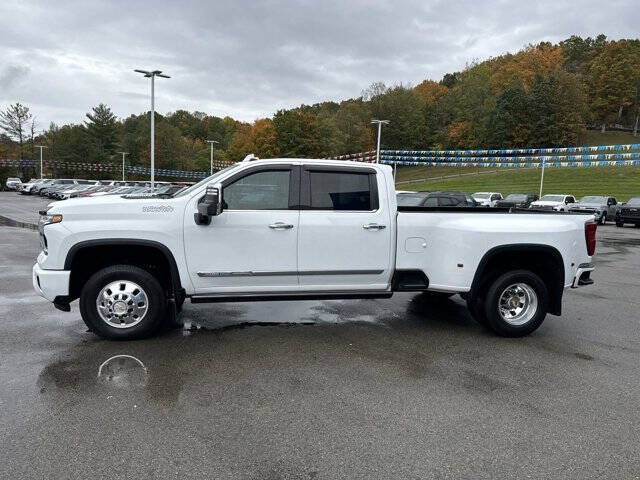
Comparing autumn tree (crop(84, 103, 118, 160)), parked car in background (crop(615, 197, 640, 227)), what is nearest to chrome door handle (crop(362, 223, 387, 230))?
parked car in background (crop(615, 197, 640, 227))

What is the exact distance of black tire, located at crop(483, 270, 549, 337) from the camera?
18.9 ft

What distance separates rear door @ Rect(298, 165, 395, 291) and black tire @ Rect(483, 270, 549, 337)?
1.26m

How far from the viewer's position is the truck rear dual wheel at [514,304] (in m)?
5.76

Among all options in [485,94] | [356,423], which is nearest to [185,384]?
[356,423]

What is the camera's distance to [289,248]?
5352mm

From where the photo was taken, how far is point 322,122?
268ft

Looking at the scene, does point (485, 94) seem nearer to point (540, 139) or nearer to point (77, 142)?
point (540, 139)

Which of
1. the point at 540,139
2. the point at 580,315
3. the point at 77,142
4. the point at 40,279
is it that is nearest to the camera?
the point at 40,279

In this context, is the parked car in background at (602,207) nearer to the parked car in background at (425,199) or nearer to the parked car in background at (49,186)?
the parked car in background at (425,199)

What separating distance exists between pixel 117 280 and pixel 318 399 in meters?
2.61

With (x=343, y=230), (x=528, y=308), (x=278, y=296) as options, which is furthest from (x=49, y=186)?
(x=528, y=308)

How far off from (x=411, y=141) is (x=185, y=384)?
9539cm

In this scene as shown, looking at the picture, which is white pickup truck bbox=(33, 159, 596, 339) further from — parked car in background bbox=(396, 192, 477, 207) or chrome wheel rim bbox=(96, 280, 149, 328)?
parked car in background bbox=(396, 192, 477, 207)

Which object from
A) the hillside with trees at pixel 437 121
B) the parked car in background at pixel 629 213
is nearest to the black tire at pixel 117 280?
the parked car in background at pixel 629 213
